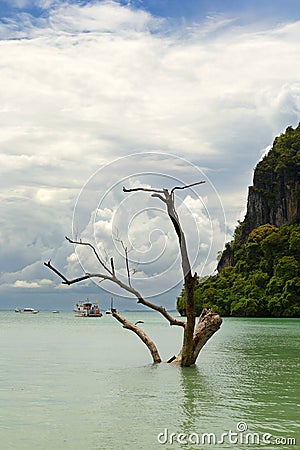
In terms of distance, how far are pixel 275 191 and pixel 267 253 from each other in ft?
91.0

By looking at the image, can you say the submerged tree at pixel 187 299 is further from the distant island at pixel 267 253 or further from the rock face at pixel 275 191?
the rock face at pixel 275 191

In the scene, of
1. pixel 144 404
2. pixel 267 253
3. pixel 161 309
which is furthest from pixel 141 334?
pixel 267 253

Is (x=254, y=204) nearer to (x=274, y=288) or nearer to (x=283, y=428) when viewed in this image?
(x=274, y=288)

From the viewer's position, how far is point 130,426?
56.2ft

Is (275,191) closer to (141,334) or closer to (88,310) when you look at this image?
(88,310)

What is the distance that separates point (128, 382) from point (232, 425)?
8.56 meters

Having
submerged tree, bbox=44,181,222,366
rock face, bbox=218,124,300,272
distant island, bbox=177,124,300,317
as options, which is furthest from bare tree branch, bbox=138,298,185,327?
rock face, bbox=218,124,300,272

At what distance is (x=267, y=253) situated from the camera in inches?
5802

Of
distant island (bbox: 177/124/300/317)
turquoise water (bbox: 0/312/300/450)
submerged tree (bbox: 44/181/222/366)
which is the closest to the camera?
turquoise water (bbox: 0/312/300/450)

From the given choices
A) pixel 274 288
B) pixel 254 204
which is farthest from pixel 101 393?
pixel 254 204

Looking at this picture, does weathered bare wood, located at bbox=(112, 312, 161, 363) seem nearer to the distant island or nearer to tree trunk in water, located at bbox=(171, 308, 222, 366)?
tree trunk in water, located at bbox=(171, 308, 222, 366)

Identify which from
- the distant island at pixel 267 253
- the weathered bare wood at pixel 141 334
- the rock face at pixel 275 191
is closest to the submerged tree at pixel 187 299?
the weathered bare wood at pixel 141 334

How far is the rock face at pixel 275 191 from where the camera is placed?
164 meters

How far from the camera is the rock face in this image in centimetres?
Result: 16388
